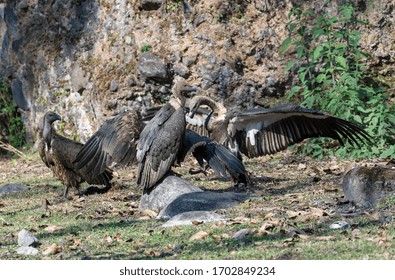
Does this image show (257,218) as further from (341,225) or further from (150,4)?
(150,4)

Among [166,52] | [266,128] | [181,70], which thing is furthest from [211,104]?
[166,52]

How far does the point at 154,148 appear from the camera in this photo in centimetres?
824

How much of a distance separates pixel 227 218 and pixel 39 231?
1629 mm

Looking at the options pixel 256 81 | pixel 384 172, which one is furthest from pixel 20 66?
pixel 384 172

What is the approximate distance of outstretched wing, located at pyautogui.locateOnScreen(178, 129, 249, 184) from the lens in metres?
8.63

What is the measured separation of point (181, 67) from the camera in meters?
13.2

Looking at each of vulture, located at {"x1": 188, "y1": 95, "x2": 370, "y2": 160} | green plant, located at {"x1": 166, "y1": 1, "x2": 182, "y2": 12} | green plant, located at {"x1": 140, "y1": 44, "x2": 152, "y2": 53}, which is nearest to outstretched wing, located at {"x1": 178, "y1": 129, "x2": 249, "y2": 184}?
vulture, located at {"x1": 188, "y1": 95, "x2": 370, "y2": 160}

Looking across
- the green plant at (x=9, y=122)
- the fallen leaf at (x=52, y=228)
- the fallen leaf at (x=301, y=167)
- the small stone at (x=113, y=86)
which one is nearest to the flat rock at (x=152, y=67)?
the small stone at (x=113, y=86)

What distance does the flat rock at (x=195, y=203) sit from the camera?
289 inches

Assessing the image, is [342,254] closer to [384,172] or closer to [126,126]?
[384,172]

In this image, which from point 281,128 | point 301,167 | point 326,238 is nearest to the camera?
point 326,238

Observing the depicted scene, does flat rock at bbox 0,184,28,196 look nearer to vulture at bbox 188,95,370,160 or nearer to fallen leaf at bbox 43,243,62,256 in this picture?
vulture at bbox 188,95,370,160

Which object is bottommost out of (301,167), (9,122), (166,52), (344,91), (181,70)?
(301,167)

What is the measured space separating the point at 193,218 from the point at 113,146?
2.25 meters
